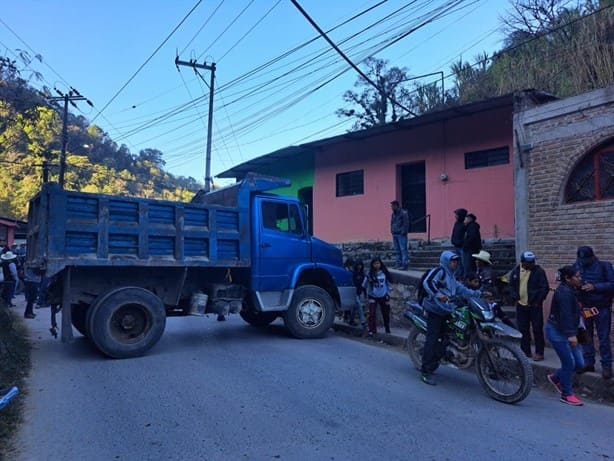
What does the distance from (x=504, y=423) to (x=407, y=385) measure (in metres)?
1.43

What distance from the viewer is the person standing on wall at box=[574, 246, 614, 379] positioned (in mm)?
5812

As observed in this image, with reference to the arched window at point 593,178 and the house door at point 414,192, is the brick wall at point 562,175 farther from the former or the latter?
the house door at point 414,192

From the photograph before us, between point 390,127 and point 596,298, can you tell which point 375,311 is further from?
point 390,127

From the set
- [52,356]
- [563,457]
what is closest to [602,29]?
[563,457]

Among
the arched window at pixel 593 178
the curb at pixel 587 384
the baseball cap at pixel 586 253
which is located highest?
the arched window at pixel 593 178

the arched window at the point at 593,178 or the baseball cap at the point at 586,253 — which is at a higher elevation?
the arched window at the point at 593,178

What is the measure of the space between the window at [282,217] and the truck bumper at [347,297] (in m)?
1.40

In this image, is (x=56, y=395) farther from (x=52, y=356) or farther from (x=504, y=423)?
(x=504, y=423)

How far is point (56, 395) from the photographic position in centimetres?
516

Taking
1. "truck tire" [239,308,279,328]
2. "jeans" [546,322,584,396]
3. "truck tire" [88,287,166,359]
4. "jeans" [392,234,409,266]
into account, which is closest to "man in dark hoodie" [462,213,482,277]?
"jeans" [392,234,409,266]

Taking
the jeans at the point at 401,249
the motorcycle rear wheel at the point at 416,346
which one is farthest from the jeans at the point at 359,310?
the motorcycle rear wheel at the point at 416,346

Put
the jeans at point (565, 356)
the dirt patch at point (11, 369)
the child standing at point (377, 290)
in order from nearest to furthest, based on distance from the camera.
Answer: the dirt patch at point (11, 369), the jeans at point (565, 356), the child standing at point (377, 290)

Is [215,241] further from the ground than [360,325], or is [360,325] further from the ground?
[215,241]

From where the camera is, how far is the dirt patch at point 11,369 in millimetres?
4014
